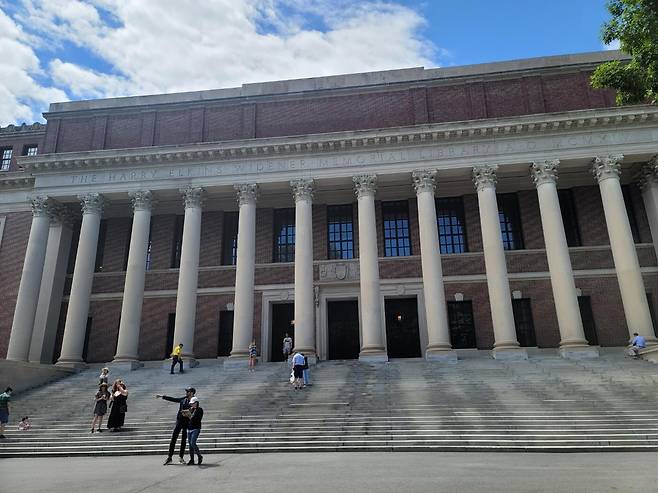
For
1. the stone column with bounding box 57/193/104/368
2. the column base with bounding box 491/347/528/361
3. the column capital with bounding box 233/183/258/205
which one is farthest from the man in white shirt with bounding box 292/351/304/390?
the stone column with bounding box 57/193/104/368

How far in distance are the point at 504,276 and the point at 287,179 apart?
40.7 feet

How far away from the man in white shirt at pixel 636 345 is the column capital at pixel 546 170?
8499 millimetres

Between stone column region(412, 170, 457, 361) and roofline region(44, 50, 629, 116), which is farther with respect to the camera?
roofline region(44, 50, 629, 116)

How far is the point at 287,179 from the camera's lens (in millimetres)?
27047

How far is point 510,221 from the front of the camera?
97.3 feet

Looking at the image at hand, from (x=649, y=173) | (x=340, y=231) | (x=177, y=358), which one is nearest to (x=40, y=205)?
(x=177, y=358)

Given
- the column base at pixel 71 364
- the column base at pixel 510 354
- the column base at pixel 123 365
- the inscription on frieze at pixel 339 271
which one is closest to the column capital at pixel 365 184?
the inscription on frieze at pixel 339 271

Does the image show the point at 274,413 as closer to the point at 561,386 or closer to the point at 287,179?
the point at 561,386

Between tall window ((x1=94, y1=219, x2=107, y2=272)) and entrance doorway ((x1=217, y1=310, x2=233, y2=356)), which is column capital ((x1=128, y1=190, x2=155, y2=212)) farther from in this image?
entrance doorway ((x1=217, y1=310, x2=233, y2=356))

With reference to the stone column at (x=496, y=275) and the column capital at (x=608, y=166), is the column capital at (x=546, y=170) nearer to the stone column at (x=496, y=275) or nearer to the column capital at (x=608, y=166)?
the column capital at (x=608, y=166)

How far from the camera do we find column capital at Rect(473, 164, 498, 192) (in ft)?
83.7

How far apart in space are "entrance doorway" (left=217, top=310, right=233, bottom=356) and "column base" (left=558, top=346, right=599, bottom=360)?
17922 millimetres

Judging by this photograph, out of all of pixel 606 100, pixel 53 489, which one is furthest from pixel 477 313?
pixel 53 489

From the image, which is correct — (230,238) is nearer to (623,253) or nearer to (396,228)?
(396,228)
